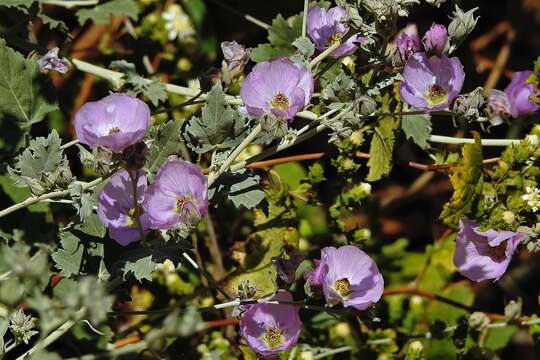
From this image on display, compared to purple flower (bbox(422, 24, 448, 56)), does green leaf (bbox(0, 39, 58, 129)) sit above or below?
below

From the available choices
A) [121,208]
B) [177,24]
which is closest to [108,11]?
[177,24]

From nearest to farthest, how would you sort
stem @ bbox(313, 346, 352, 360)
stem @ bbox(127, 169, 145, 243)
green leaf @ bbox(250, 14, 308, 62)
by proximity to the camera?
1. stem @ bbox(127, 169, 145, 243)
2. stem @ bbox(313, 346, 352, 360)
3. green leaf @ bbox(250, 14, 308, 62)

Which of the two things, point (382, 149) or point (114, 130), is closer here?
point (114, 130)

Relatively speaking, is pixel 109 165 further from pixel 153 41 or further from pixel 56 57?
pixel 153 41

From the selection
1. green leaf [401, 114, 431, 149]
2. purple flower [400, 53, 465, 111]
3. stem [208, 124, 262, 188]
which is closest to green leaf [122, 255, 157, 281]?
stem [208, 124, 262, 188]

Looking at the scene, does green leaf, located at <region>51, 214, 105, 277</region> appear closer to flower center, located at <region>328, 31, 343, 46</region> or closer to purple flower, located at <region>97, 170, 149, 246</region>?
purple flower, located at <region>97, 170, 149, 246</region>

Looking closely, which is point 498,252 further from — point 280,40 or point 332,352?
point 280,40

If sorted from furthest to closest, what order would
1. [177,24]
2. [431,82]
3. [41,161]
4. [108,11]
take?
1. [177,24]
2. [108,11]
3. [431,82]
4. [41,161]
